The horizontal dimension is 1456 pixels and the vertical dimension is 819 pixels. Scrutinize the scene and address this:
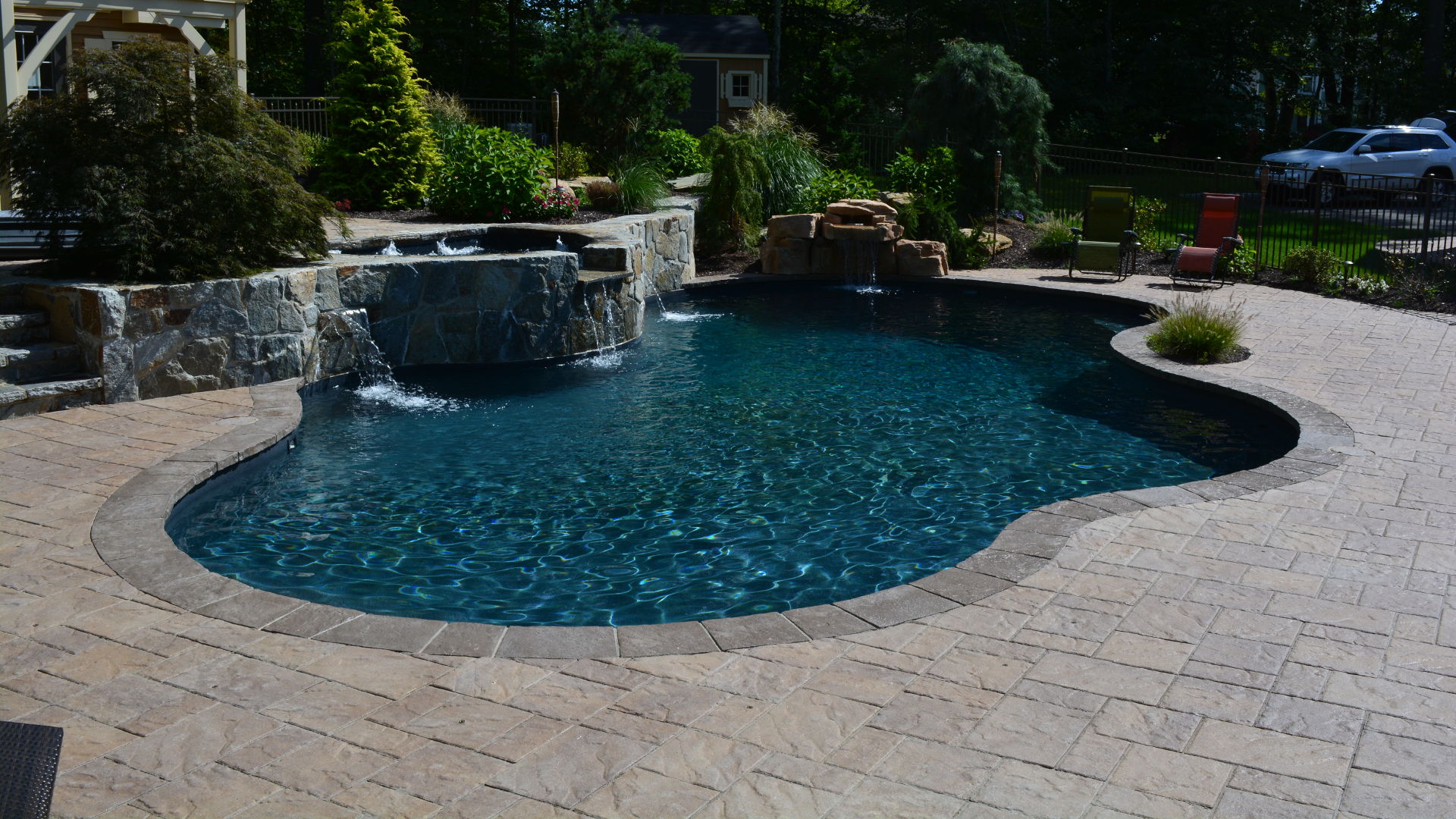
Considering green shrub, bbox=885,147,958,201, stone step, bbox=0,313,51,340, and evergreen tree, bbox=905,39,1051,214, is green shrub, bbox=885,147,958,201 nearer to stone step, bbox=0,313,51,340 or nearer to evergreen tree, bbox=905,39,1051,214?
evergreen tree, bbox=905,39,1051,214

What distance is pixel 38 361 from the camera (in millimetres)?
7727

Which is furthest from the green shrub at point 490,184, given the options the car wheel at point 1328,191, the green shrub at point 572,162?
the car wheel at point 1328,191

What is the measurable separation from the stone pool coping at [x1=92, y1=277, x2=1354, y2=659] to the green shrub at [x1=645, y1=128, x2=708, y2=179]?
11.9m

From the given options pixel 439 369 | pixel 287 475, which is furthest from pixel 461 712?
pixel 439 369

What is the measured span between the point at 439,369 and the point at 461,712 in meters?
6.50

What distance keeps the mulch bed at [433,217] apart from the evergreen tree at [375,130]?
33cm

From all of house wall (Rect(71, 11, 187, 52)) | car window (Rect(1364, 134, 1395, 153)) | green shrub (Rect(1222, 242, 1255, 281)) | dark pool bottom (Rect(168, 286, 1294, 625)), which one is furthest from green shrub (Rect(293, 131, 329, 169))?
car window (Rect(1364, 134, 1395, 153))

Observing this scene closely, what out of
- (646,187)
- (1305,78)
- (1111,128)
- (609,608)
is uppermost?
(1305,78)

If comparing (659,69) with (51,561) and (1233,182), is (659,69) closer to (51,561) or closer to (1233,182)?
(1233,182)

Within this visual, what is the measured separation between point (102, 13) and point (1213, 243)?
1456cm

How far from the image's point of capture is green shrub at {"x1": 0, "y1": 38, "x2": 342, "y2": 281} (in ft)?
27.2

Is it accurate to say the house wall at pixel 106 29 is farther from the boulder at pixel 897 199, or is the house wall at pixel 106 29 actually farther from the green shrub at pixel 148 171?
the boulder at pixel 897 199

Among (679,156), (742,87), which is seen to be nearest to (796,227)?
(679,156)

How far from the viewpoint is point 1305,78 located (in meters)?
35.6
